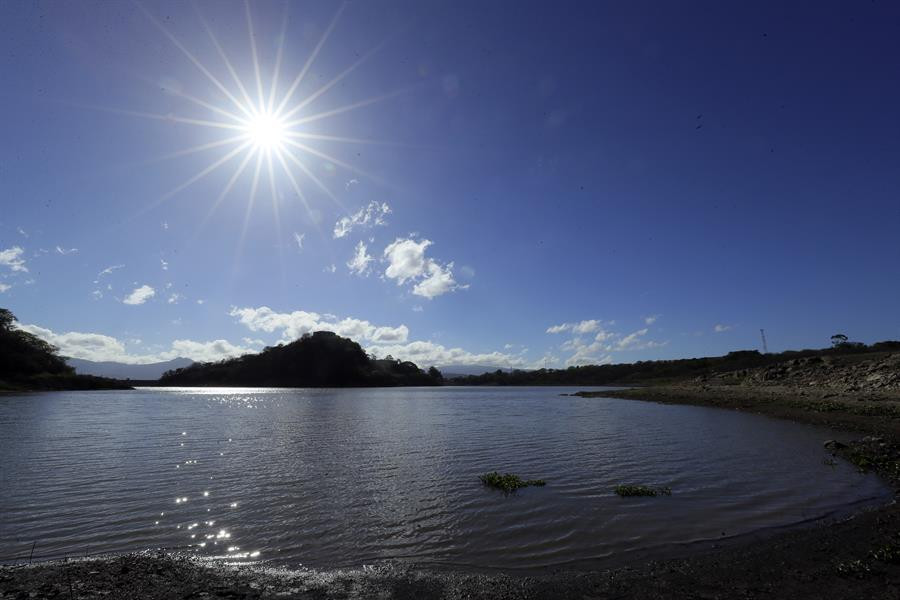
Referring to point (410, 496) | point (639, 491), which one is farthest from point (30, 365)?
point (639, 491)

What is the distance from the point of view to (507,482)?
1866cm

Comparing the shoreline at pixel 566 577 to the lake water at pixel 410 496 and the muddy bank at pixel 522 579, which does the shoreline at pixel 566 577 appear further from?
the lake water at pixel 410 496

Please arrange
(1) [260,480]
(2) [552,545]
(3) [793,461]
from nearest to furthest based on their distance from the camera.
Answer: (2) [552,545]
(1) [260,480]
(3) [793,461]

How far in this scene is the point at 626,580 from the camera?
946cm

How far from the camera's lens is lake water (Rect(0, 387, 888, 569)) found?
12.1 metres

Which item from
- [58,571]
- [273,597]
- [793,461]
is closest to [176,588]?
[273,597]

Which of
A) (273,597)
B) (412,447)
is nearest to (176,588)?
(273,597)

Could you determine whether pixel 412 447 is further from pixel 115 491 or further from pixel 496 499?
pixel 115 491

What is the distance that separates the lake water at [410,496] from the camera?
12.1 m

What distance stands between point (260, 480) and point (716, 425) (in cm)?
3800

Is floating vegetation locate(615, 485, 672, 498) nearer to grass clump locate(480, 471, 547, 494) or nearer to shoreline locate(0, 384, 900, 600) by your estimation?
grass clump locate(480, 471, 547, 494)

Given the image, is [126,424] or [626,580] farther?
[126,424]

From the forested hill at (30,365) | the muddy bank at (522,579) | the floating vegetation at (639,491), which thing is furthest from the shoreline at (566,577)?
the forested hill at (30,365)

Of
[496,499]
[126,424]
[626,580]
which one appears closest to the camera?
[626,580]
